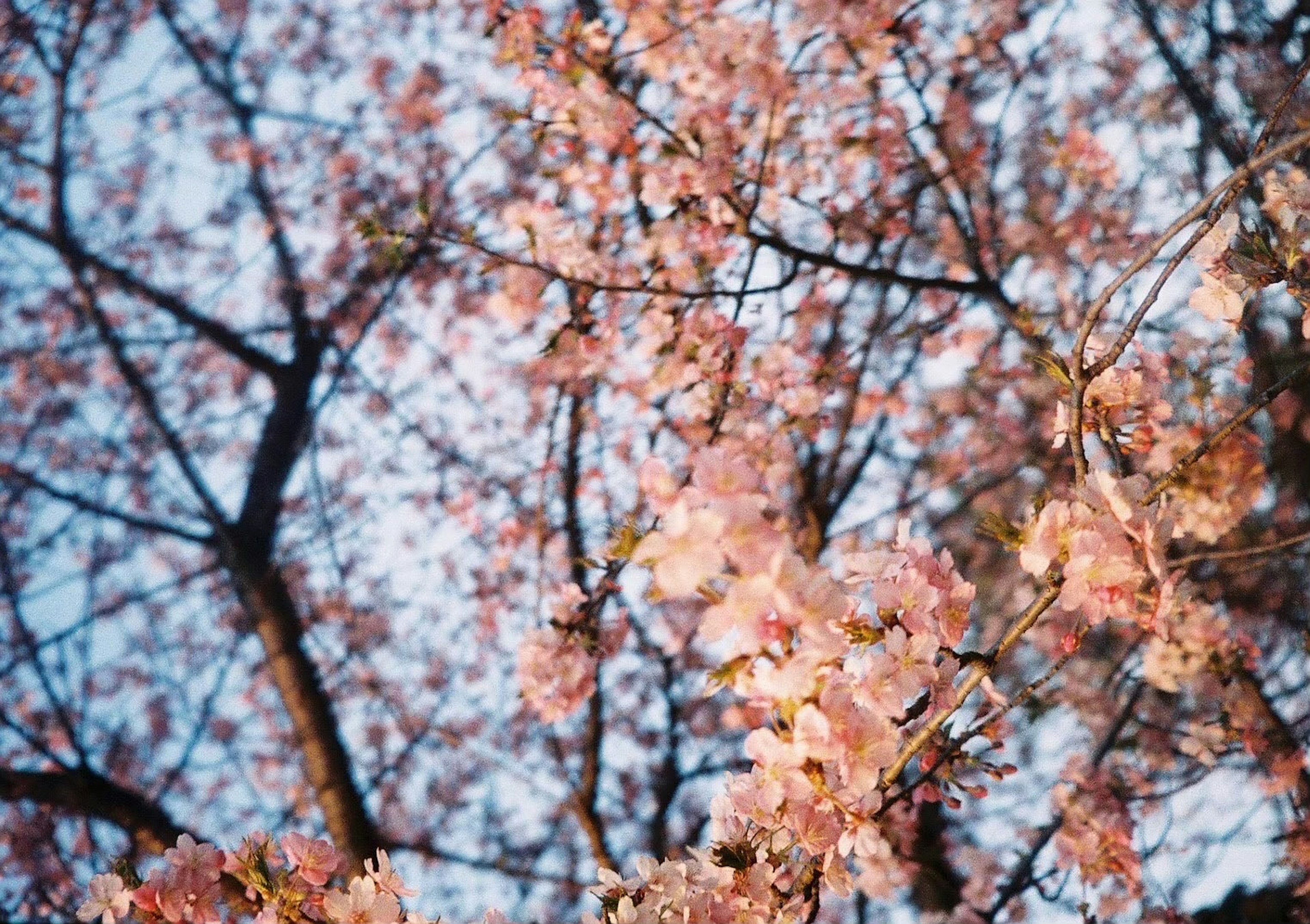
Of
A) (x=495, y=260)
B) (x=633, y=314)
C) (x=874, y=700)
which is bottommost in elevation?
(x=874, y=700)

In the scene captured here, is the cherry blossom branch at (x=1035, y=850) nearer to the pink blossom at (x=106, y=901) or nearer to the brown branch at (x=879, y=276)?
the brown branch at (x=879, y=276)

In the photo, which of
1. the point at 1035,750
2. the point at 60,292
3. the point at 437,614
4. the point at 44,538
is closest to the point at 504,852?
the point at 437,614

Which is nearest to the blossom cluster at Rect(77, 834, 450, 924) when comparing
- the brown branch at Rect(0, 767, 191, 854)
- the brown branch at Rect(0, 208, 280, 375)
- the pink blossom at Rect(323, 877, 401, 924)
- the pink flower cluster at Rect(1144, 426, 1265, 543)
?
the pink blossom at Rect(323, 877, 401, 924)

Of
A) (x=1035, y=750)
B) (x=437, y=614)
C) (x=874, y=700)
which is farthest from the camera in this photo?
(x=1035, y=750)

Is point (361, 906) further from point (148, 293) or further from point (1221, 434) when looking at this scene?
point (148, 293)

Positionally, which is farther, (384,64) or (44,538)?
(384,64)

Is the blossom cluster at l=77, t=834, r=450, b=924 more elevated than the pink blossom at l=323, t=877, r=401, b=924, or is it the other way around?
the blossom cluster at l=77, t=834, r=450, b=924

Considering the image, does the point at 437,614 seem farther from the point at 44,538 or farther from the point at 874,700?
the point at 874,700

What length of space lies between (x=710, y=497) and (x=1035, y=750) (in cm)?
917

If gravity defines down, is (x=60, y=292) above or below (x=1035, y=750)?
above

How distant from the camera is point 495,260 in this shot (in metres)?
2.66

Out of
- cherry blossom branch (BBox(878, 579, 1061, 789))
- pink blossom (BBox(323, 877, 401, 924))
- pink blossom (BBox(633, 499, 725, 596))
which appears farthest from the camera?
pink blossom (BBox(323, 877, 401, 924))

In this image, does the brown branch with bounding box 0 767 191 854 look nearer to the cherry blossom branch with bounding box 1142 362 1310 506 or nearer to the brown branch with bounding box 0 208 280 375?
the brown branch with bounding box 0 208 280 375

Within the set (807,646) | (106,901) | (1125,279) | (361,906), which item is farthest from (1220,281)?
(106,901)
